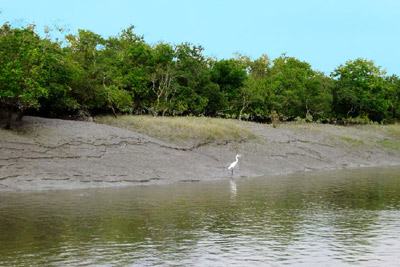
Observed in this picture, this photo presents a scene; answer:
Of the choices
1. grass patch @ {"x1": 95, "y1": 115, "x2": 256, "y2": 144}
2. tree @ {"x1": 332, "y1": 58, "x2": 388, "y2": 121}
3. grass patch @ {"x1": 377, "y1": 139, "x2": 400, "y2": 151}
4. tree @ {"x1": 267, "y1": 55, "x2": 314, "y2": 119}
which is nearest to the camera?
grass patch @ {"x1": 95, "y1": 115, "x2": 256, "y2": 144}

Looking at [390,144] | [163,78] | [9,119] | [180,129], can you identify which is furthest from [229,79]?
[9,119]

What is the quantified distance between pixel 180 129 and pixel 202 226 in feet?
86.2

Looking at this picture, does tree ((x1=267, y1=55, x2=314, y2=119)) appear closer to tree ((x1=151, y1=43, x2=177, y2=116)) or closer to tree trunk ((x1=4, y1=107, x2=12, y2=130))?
A: tree ((x1=151, y1=43, x2=177, y2=116))

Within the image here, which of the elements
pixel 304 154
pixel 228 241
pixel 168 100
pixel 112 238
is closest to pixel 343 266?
pixel 228 241

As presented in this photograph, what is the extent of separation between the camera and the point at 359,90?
273 ft

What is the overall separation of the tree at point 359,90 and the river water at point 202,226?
57.0 metres

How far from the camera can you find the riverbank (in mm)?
28500

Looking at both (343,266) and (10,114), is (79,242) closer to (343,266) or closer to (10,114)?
(343,266)

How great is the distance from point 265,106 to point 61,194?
48.1 m

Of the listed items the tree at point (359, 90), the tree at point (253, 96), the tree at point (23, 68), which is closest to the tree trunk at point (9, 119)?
the tree at point (23, 68)

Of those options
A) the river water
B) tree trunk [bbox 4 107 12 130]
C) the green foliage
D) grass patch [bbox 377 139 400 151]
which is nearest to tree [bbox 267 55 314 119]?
the green foliage

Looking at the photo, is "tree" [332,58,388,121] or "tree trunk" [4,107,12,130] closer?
"tree trunk" [4,107,12,130]

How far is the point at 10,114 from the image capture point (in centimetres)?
3319

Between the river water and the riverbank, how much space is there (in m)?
3.06
